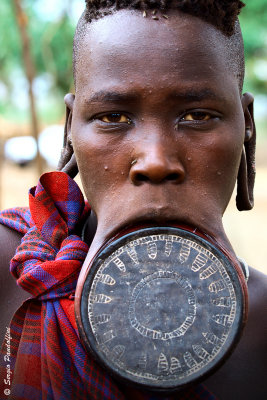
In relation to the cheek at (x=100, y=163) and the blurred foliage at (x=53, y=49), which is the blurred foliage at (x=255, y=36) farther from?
the cheek at (x=100, y=163)

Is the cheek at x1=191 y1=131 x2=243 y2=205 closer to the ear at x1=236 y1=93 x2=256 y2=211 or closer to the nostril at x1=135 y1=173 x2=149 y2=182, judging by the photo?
the nostril at x1=135 y1=173 x2=149 y2=182

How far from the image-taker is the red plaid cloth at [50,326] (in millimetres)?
1660

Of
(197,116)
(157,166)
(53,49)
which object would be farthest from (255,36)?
(157,166)

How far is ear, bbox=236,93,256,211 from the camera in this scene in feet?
6.86

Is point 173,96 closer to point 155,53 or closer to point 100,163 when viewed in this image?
point 155,53

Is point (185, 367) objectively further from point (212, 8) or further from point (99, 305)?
point (212, 8)

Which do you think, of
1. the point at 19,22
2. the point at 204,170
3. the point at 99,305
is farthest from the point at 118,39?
the point at 19,22

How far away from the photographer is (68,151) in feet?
7.11

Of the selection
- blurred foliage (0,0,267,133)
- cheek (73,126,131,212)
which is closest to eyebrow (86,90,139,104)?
cheek (73,126,131,212)

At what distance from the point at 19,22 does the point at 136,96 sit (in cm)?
440

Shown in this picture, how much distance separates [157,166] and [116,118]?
287mm

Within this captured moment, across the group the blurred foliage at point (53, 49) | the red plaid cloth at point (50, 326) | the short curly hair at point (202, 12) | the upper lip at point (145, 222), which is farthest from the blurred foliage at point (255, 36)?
the upper lip at point (145, 222)

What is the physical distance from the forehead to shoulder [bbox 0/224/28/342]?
0.74 m

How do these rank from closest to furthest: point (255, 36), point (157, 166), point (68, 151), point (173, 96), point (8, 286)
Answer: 1. point (157, 166)
2. point (173, 96)
3. point (8, 286)
4. point (68, 151)
5. point (255, 36)
